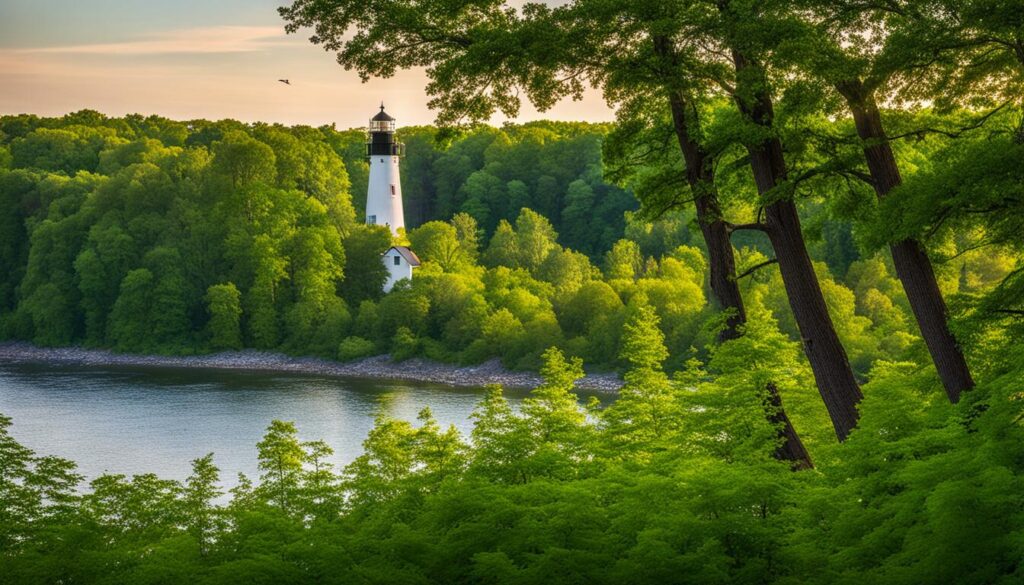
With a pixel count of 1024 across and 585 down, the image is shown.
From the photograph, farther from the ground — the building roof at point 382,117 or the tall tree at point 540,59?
the building roof at point 382,117

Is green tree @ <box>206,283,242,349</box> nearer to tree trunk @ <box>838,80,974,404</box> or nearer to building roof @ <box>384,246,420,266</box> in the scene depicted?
building roof @ <box>384,246,420,266</box>

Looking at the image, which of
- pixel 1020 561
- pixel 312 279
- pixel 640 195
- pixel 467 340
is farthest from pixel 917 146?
pixel 312 279

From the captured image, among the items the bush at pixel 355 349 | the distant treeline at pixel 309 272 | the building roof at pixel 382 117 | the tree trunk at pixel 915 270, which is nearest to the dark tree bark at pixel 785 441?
the tree trunk at pixel 915 270

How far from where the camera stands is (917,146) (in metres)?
9.91

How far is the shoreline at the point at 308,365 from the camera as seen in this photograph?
37.8 metres

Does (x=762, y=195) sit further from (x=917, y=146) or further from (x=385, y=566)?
(x=385, y=566)

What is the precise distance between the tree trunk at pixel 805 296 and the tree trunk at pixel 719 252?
43 centimetres

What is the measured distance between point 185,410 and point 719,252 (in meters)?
22.3

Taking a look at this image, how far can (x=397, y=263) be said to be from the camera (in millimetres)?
47188

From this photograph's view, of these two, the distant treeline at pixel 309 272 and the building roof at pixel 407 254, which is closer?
the distant treeline at pixel 309 272

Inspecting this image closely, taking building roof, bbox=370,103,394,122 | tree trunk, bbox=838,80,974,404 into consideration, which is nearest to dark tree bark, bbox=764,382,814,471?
tree trunk, bbox=838,80,974,404

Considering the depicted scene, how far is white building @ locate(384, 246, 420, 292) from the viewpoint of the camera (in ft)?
155

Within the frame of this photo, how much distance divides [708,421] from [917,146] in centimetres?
304

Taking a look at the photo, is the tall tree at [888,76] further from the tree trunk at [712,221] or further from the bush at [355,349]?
the bush at [355,349]
